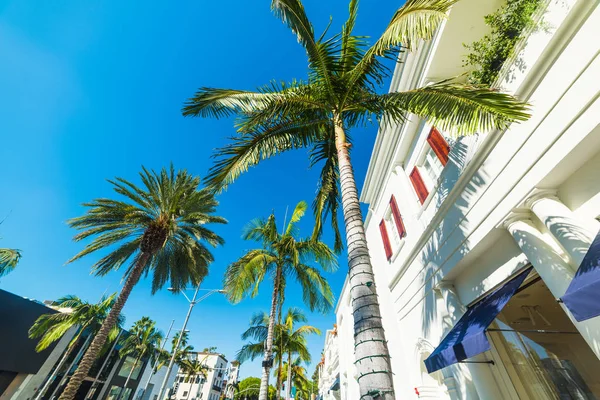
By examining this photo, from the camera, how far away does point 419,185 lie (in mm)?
7719

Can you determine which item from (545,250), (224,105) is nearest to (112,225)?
(224,105)

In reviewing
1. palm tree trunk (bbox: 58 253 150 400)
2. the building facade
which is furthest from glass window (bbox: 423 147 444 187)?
the building facade

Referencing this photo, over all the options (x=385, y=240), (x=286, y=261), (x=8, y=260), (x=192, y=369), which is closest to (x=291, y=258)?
(x=286, y=261)

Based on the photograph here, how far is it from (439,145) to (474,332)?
4713mm

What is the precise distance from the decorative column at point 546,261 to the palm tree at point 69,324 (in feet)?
86.2

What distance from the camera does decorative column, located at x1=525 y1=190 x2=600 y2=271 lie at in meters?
3.28

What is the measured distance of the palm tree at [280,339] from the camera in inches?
712

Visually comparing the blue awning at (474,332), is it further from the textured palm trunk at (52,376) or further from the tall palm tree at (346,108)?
the textured palm trunk at (52,376)

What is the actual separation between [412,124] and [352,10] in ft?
13.4

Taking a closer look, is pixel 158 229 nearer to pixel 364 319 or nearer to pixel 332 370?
pixel 364 319

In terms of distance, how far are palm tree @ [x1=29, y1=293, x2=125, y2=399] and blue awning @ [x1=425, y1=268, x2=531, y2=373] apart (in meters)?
24.6

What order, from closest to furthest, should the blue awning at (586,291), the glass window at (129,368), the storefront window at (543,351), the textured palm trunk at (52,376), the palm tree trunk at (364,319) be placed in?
the blue awning at (586,291)
the palm tree trunk at (364,319)
the storefront window at (543,351)
the textured palm trunk at (52,376)
the glass window at (129,368)

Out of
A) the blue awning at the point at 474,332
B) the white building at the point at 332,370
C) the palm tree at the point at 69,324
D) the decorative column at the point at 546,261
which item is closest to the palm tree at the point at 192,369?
the palm tree at the point at 69,324

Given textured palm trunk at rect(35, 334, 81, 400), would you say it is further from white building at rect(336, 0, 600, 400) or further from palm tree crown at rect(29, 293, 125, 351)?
white building at rect(336, 0, 600, 400)
